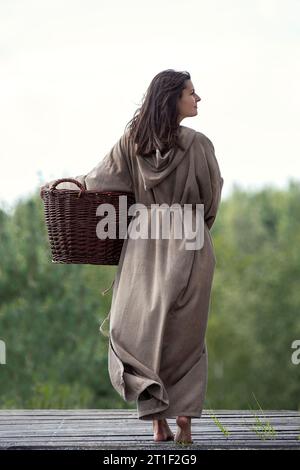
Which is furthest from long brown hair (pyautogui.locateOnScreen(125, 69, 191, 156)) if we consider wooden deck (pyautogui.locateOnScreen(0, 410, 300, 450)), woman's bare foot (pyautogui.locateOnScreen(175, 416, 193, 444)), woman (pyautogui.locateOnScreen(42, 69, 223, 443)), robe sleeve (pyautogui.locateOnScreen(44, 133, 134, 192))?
wooden deck (pyautogui.locateOnScreen(0, 410, 300, 450))

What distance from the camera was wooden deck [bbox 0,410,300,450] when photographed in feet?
17.6

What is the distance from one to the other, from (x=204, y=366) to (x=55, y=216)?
99 cm

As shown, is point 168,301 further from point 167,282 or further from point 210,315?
point 210,315

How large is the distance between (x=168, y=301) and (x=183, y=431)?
596 mm

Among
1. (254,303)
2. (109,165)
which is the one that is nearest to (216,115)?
(254,303)

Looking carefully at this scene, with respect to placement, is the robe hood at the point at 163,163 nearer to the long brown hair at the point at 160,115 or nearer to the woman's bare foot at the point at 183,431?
the long brown hair at the point at 160,115

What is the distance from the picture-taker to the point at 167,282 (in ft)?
17.8

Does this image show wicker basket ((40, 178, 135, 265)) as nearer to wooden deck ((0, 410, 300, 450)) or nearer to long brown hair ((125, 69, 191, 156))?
long brown hair ((125, 69, 191, 156))

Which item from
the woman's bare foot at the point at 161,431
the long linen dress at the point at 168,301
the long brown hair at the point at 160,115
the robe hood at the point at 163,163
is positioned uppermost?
the long brown hair at the point at 160,115

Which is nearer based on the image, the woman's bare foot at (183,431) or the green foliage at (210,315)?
the woman's bare foot at (183,431)

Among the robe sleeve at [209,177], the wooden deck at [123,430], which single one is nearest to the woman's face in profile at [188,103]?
the robe sleeve at [209,177]

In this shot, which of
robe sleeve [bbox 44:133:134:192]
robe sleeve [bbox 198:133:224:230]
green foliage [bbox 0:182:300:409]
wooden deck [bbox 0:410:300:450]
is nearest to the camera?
wooden deck [bbox 0:410:300:450]

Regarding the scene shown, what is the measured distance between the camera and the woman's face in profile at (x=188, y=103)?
5496 mm

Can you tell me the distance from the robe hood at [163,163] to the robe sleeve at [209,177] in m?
0.07
